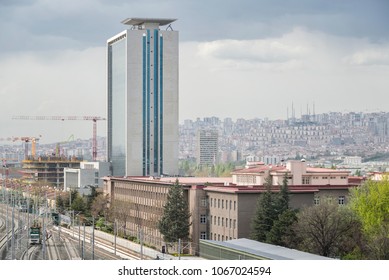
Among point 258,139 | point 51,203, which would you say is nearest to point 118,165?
point 51,203

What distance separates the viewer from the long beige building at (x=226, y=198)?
1838cm

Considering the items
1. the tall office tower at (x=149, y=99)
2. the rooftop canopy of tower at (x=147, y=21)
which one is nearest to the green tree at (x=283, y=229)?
the tall office tower at (x=149, y=99)

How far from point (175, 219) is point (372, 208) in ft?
14.4

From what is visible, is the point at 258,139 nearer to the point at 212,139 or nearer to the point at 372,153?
the point at 212,139

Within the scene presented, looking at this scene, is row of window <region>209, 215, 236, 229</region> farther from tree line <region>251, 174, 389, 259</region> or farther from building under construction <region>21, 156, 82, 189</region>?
building under construction <region>21, 156, 82, 189</region>

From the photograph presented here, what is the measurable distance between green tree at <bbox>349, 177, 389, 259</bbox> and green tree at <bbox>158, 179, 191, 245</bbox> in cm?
314

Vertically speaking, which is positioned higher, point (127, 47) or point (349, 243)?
point (127, 47)

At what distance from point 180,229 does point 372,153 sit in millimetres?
44466

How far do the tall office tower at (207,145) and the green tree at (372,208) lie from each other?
141 ft

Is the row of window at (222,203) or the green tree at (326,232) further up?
the row of window at (222,203)

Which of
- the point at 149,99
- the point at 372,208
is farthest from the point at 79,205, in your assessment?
the point at 372,208

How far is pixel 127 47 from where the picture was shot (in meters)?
38.7

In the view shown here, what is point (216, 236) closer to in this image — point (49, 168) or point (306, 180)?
point (306, 180)

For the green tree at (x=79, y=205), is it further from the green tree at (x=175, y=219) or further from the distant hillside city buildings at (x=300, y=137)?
the distant hillside city buildings at (x=300, y=137)
